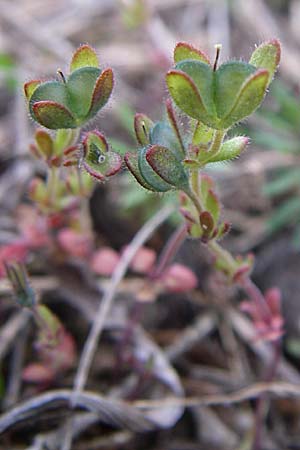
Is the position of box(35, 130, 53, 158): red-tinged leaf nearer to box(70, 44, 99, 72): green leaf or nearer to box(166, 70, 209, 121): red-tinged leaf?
box(70, 44, 99, 72): green leaf

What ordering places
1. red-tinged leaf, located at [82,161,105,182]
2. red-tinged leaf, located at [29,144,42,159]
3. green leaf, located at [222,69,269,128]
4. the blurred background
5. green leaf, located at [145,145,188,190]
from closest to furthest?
green leaf, located at [222,69,269,128], green leaf, located at [145,145,188,190], red-tinged leaf, located at [82,161,105,182], red-tinged leaf, located at [29,144,42,159], the blurred background

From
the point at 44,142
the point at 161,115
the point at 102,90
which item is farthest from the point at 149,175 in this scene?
the point at 161,115

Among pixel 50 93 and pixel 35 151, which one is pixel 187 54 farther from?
pixel 35 151

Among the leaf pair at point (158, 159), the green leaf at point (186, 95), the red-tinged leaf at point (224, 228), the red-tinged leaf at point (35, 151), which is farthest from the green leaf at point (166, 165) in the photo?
the red-tinged leaf at point (35, 151)

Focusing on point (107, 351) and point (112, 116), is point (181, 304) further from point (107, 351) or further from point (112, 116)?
point (112, 116)

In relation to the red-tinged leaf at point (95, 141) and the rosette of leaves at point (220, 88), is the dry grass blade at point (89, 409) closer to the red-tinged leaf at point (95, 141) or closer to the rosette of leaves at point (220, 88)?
the red-tinged leaf at point (95, 141)

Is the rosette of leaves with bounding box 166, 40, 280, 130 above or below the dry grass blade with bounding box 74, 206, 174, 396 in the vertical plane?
above

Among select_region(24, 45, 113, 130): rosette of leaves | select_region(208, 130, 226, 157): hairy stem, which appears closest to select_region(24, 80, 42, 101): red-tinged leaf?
select_region(24, 45, 113, 130): rosette of leaves
